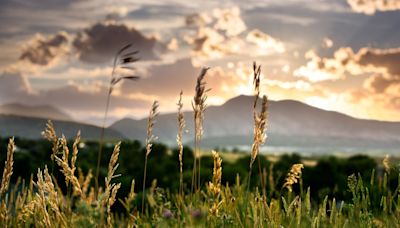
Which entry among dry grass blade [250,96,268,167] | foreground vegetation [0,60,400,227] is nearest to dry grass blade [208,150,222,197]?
foreground vegetation [0,60,400,227]

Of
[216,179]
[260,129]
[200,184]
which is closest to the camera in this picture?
[216,179]


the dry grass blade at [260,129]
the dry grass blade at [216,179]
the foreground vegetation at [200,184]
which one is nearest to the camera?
the dry grass blade at [216,179]

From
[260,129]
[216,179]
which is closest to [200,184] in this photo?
[260,129]

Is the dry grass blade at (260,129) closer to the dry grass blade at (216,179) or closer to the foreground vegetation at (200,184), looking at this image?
the foreground vegetation at (200,184)

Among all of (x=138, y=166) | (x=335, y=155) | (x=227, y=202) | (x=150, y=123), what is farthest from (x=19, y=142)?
(x=150, y=123)

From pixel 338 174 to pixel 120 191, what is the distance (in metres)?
4.88

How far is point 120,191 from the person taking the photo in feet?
37.8

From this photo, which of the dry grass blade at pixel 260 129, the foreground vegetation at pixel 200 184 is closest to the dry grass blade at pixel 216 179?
the foreground vegetation at pixel 200 184

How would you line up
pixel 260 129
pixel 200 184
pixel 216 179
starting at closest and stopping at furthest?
1. pixel 216 179
2. pixel 260 129
3. pixel 200 184

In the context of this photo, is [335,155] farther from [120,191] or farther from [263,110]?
[263,110]

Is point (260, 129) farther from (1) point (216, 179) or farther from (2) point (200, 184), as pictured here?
(2) point (200, 184)

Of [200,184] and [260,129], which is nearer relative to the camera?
[260,129]

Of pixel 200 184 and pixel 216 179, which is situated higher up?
pixel 216 179

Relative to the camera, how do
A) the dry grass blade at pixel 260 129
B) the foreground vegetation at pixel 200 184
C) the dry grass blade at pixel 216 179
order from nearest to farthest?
the dry grass blade at pixel 216 179
the dry grass blade at pixel 260 129
the foreground vegetation at pixel 200 184
